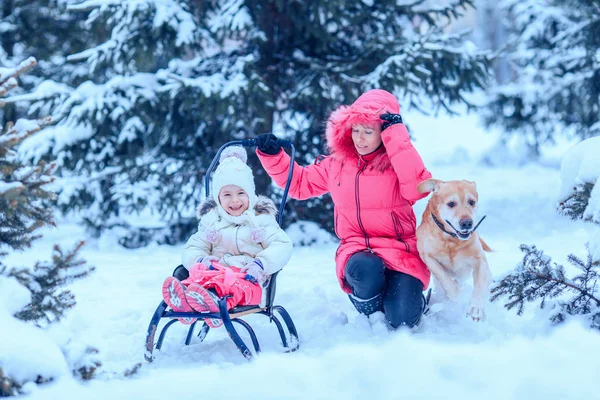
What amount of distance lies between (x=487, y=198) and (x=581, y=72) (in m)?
2.51

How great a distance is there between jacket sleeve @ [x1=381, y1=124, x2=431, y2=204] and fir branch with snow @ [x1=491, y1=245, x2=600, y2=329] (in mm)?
758

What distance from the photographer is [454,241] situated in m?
3.99

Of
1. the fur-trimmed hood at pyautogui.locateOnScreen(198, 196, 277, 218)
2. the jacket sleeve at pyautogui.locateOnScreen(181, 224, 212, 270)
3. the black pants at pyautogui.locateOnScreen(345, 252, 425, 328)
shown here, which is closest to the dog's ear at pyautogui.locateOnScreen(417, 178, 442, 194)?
the black pants at pyautogui.locateOnScreen(345, 252, 425, 328)

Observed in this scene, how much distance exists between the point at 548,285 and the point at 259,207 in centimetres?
181

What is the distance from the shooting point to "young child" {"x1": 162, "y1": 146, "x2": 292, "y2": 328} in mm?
3672

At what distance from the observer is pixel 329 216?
24.9ft

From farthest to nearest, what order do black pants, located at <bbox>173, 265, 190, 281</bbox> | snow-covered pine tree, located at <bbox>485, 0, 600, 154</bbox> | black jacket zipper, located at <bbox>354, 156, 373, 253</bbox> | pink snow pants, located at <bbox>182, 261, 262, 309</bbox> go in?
snow-covered pine tree, located at <bbox>485, 0, 600, 154</bbox>
black jacket zipper, located at <bbox>354, 156, 373, 253</bbox>
black pants, located at <bbox>173, 265, 190, 281</bbox>
pink snow pants, located at <bbox>182, 261, 262, 309</bbox>

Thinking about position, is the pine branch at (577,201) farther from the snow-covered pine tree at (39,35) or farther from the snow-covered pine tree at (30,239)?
the snow-covered pine tree at (39,35)

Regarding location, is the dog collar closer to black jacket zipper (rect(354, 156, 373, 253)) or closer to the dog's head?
the dog's head

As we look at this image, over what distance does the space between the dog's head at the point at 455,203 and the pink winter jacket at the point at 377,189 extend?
0.11 metres

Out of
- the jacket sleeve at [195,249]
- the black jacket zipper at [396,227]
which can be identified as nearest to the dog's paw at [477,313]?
the black jacket zipper at [396,227]

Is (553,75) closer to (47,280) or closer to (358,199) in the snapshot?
(358,199)

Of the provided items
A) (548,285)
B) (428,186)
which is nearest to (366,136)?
(428,186)

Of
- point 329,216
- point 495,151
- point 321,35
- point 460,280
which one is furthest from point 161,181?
point 495,151
